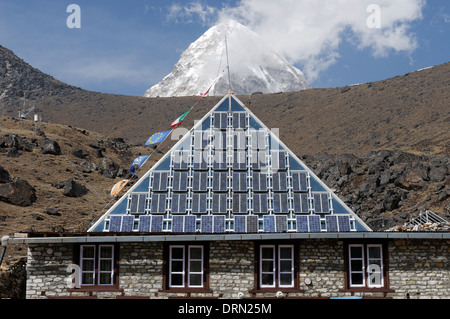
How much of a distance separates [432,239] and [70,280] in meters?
13.2

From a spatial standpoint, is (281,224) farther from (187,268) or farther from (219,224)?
(187,268)

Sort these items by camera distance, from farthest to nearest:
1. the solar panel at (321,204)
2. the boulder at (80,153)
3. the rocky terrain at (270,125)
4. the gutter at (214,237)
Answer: the boulder at (80,153), the rocky terrain at (270,125), the solar panel at (321,204), the gutter at (214,237)

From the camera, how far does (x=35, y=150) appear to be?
218 ft

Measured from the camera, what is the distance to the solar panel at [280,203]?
2431cm

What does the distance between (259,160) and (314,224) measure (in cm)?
379

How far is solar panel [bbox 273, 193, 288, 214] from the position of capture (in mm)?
24312

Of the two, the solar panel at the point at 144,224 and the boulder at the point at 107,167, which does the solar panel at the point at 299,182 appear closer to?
the solar panel at the point at 144,224

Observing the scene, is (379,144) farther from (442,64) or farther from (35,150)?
(35,150)

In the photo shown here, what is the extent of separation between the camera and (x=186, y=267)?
21.9m

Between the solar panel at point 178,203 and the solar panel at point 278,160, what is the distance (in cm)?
406

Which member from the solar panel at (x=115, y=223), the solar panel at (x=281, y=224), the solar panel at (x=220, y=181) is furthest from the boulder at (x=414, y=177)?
the solar panel at (x=115, y=223)

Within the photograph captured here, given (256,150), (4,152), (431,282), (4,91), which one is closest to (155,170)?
(256,150)

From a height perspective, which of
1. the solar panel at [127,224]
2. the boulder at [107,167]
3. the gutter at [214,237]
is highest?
the boulder at [107,167]

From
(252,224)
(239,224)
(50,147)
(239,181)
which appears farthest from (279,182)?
(50,147)
